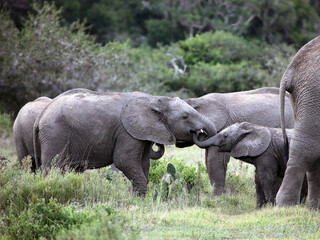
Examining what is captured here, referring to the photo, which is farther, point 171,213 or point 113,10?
point 113,10

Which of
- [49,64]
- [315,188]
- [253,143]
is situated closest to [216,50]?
[49,64]

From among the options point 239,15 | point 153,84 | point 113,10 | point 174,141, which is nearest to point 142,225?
point 174,141

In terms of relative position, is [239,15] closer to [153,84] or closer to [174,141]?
[153,84]

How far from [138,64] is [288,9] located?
14460 mm

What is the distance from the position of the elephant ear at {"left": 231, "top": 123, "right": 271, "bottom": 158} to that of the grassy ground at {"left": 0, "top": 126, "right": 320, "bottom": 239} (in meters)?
0.78

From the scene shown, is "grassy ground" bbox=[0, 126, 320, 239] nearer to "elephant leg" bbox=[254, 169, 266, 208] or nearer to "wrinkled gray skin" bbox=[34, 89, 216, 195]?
"elephant leg" bbox=[254, 169, 266, 208]

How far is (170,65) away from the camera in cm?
2602

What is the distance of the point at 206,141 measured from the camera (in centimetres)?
1009

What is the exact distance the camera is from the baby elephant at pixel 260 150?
9720mm

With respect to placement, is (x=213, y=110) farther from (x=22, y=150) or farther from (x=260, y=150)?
(x=22, y=150)

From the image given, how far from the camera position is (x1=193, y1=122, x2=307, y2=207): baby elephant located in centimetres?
972

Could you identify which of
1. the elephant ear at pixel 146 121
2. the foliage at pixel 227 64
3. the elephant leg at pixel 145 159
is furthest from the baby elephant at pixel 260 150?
the foliage at pixel 227 64

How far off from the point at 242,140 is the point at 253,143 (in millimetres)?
291

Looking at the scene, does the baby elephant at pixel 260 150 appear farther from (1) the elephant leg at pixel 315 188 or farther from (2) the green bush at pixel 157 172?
(2) the green bush at pixel 157 172
